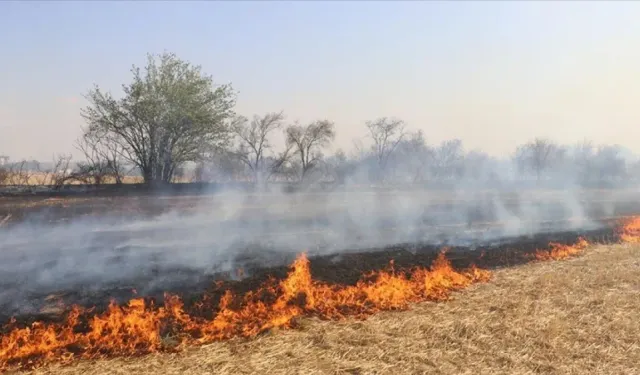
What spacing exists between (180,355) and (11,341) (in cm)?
198

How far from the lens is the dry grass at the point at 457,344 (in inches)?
191

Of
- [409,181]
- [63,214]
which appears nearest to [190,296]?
[63,214]

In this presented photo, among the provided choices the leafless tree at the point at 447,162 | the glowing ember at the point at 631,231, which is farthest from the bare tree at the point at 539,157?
the glowing ember at the point at 631,231

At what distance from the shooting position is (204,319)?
6074 mm

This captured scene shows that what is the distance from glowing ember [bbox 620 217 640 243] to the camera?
14.2 m

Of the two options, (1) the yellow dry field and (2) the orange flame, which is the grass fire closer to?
(2) the orange flame

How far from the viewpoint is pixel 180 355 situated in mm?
5074

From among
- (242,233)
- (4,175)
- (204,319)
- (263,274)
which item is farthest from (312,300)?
(4,175)

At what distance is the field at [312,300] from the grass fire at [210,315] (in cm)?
2

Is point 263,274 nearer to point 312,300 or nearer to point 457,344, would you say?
point 312,300

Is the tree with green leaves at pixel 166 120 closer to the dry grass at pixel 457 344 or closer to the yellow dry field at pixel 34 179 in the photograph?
the yellow dry field at pixel 34 179

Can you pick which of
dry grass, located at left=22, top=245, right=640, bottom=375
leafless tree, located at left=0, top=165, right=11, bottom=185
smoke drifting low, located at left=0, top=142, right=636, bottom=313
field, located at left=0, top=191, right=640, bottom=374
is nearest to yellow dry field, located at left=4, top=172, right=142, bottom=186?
leafless tree, located at left=0, top=165, right=11, bottom=185

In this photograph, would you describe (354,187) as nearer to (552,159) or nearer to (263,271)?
Answer: (263,271)

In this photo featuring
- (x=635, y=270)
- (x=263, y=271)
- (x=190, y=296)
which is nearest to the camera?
(x=190, y=296)
